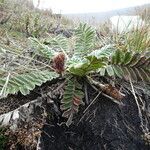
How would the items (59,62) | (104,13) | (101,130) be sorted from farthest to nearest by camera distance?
(104,13) → (59,62) → (101,130)

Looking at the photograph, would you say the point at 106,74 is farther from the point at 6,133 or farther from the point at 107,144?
the point at 6,133

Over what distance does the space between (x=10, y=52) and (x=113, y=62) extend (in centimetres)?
99

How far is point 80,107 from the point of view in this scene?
10.2 ft

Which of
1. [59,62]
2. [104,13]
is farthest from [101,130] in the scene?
[104,13]

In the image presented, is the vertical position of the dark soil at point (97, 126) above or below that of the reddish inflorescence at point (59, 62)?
below

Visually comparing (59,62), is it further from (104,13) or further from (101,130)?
(104,13)

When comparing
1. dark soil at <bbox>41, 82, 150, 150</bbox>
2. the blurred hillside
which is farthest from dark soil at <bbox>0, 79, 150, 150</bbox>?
the blurred hillside

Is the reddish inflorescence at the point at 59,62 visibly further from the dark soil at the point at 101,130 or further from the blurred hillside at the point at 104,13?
the blurred hillside at the point at 104,13

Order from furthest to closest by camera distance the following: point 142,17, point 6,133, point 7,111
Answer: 1. point 142,17
2. point 7,111
3. point 6,133

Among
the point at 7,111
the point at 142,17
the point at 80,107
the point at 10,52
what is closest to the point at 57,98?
the point at 80,107

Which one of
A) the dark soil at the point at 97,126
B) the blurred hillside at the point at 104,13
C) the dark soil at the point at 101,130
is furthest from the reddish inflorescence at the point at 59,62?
the blurred hillside at the point at 104,13

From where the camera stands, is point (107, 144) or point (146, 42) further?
point (146, 42)

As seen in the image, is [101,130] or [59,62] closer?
[101,130]

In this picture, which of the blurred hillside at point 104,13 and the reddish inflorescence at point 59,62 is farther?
the blurred hillside at point 104,13
